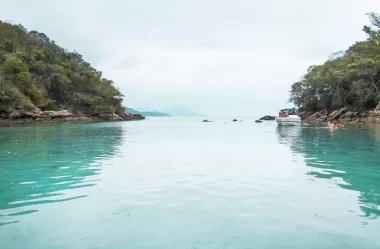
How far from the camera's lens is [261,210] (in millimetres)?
6922

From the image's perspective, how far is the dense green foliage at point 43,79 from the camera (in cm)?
→ 5338

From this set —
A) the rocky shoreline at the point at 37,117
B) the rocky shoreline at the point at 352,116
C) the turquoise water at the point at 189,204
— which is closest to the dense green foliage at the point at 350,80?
the rocky shoreline at the point at 352,116

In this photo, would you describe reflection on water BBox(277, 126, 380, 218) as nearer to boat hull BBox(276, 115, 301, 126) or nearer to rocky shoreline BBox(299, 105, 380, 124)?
boat hull BBox(276, 115, 301, 126)

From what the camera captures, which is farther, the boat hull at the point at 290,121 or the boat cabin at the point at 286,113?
the boat cabin at the point at 286,113

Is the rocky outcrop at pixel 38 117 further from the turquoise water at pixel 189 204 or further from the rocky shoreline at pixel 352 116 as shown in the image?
the rocky shoreline at pixel 352 116

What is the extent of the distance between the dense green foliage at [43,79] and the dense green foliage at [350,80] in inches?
1690

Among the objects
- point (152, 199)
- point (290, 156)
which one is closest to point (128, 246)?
point (152, 199)

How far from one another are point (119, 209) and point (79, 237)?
1.64m

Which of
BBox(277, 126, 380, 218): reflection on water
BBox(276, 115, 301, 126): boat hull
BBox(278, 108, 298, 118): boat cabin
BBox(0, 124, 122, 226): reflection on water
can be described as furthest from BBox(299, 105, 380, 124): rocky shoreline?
BBox(0, 124, 122, 226): reflection on water

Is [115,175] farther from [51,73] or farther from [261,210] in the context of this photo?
[51,73]

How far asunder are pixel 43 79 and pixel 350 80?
56350mm

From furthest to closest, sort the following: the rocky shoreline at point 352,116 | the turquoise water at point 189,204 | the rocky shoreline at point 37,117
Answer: the rocky shoreline at point 37,117, the rocky shoreline at point 352,116, the turquoise water at point 189,204

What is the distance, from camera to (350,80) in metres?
54.0

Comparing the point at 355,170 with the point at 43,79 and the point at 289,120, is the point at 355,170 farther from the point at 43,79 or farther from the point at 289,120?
the point at 43,79
